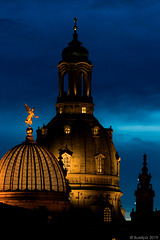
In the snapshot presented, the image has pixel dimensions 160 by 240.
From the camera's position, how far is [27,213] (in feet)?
585

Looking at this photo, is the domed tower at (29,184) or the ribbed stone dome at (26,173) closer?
the domed tower at (29,184)

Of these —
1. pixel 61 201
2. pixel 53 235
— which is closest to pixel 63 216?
pixel 61 201

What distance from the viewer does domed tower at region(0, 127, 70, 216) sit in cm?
19650

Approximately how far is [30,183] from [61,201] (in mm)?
5244

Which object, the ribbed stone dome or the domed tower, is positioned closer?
the domed tower

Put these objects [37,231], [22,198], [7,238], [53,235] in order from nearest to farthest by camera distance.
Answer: [7,238]
[37,231]
[53,235]
[22,198]

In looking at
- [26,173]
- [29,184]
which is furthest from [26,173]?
[29,184]

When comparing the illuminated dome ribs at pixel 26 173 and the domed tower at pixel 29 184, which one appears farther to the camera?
the illuminated dome ribs at pixel 26 173

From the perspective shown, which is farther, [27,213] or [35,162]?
[35,162]

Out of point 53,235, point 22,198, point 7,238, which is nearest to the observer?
point 7,238

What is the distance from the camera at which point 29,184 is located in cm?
19812

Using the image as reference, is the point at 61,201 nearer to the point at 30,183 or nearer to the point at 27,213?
the point at 30,183

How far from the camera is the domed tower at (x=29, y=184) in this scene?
645 feet

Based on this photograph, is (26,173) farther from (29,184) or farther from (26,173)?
(29,184)
